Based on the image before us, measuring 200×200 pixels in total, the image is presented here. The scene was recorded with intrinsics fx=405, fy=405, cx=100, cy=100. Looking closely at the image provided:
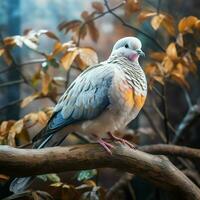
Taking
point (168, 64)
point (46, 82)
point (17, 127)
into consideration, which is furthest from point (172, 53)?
point (17, 127)

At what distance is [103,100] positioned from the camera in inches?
44.2

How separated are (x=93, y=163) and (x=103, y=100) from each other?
0.17 meters

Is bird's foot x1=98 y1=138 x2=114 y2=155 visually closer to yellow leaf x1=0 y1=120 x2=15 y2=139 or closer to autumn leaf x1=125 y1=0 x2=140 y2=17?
yellow leaf x1=0 y1=120 x2=15 y2=139

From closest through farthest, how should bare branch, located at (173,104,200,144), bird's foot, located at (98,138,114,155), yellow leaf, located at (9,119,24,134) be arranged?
bird's foot, located at (98,138,114,155), yellow leaf, located at (9,119,24,134), bare branch, located at (173,104,200,144)

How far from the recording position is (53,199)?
4.06 feet

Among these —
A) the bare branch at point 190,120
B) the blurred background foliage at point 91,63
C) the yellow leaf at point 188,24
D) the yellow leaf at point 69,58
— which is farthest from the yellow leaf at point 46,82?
the bare branch at point 190,120

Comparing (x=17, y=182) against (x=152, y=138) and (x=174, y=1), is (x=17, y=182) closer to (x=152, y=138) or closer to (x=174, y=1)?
(x=152, y=138)

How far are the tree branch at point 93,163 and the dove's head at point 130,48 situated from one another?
0.27 meters

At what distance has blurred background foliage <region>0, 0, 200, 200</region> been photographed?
4.54 feet

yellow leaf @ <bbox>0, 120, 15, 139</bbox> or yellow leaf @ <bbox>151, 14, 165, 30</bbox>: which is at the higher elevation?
yellow leaf @ <bbox>151, 14, 165, 30</bbox>

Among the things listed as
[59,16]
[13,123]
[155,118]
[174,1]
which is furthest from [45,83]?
[174,1]

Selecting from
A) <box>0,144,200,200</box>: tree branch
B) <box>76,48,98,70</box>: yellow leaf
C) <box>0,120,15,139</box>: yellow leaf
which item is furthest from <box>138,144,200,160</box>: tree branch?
<box>0,120,15,139</box>: yellow leaf

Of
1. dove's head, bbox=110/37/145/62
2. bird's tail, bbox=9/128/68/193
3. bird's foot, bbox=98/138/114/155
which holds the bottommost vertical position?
bird's tail, bbox=9/128/68/193

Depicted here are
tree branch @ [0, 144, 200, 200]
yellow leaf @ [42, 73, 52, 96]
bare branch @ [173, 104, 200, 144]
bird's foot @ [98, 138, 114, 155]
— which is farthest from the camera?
bare branch @ [173, 104, 200, 144]
